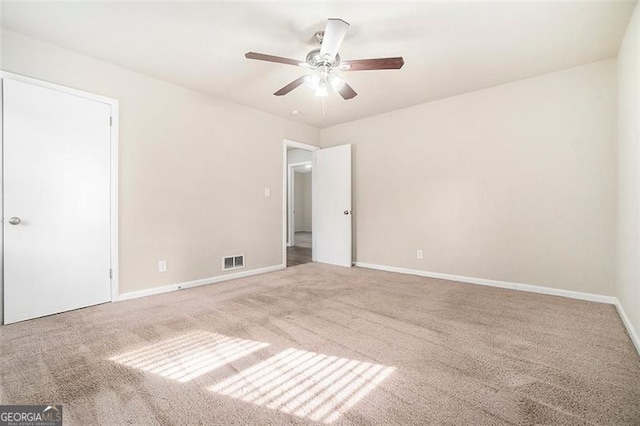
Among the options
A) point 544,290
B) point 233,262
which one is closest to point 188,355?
point 233,262

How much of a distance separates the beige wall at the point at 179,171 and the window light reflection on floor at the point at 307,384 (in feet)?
7.10

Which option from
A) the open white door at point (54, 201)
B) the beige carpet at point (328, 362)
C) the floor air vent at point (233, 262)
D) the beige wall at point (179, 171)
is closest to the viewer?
the beige carpet at point (328, 362)

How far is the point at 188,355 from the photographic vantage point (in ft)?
6.20

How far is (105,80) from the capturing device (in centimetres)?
288

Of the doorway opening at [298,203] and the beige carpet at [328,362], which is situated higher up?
the doorway opening at [298,203]

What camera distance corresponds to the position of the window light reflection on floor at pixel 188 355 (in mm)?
1710

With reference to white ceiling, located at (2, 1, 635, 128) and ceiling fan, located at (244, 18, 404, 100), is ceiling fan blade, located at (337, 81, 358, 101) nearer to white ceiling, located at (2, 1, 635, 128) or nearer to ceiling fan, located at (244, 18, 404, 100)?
ceiling fan, located at (244, 18, 404, 100)

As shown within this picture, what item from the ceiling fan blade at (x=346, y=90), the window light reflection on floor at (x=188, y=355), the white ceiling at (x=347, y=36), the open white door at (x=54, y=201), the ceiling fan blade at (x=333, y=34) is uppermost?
the white ceiling at (x=347, y=36)

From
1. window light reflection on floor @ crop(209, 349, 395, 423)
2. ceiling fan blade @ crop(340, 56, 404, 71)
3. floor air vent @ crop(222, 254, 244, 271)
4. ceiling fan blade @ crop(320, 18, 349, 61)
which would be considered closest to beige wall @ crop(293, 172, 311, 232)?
floor air vent @ crop(222, 254, 244, 271)

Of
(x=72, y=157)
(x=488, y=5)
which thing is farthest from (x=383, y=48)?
(x=72, y=157)

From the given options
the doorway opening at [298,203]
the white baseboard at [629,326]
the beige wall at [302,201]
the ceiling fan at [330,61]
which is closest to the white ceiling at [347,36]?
the ceiling fan at [330,61]

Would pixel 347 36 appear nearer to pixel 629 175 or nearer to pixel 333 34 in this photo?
pixel 333 34

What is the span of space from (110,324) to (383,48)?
342 cm

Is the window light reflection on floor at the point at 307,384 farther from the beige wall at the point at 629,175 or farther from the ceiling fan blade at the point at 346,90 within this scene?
the ceiling fan blade at the point at 346,90
